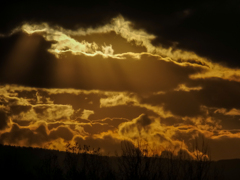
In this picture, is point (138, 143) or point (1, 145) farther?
point (1, 145)

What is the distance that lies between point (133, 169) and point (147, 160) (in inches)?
74.9

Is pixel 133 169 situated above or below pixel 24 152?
below

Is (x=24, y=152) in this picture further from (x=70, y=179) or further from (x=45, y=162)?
(x=70, y=179)

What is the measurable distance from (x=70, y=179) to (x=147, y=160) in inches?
704

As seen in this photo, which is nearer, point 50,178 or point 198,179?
point 198,179

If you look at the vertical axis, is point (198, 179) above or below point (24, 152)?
below

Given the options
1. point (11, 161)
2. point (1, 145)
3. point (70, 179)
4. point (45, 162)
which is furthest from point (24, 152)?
point (70, 179)

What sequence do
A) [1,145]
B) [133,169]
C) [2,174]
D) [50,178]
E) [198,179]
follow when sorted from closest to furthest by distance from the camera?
[198,179] < [133,169] < [50,178] < [2,174] < [1,145]

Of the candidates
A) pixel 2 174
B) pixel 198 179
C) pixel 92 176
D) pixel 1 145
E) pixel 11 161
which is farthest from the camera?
pixel 1 145

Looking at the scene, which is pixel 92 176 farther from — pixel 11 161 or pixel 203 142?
pixel 11 161

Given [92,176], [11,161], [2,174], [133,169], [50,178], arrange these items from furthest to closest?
[11,161]
[2,174]
[50,178]
[92,176]
[133,169]

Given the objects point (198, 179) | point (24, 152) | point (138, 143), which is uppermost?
point (24, 152)

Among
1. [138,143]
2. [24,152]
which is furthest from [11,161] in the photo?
[24,152]

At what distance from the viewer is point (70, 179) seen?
4797cm
